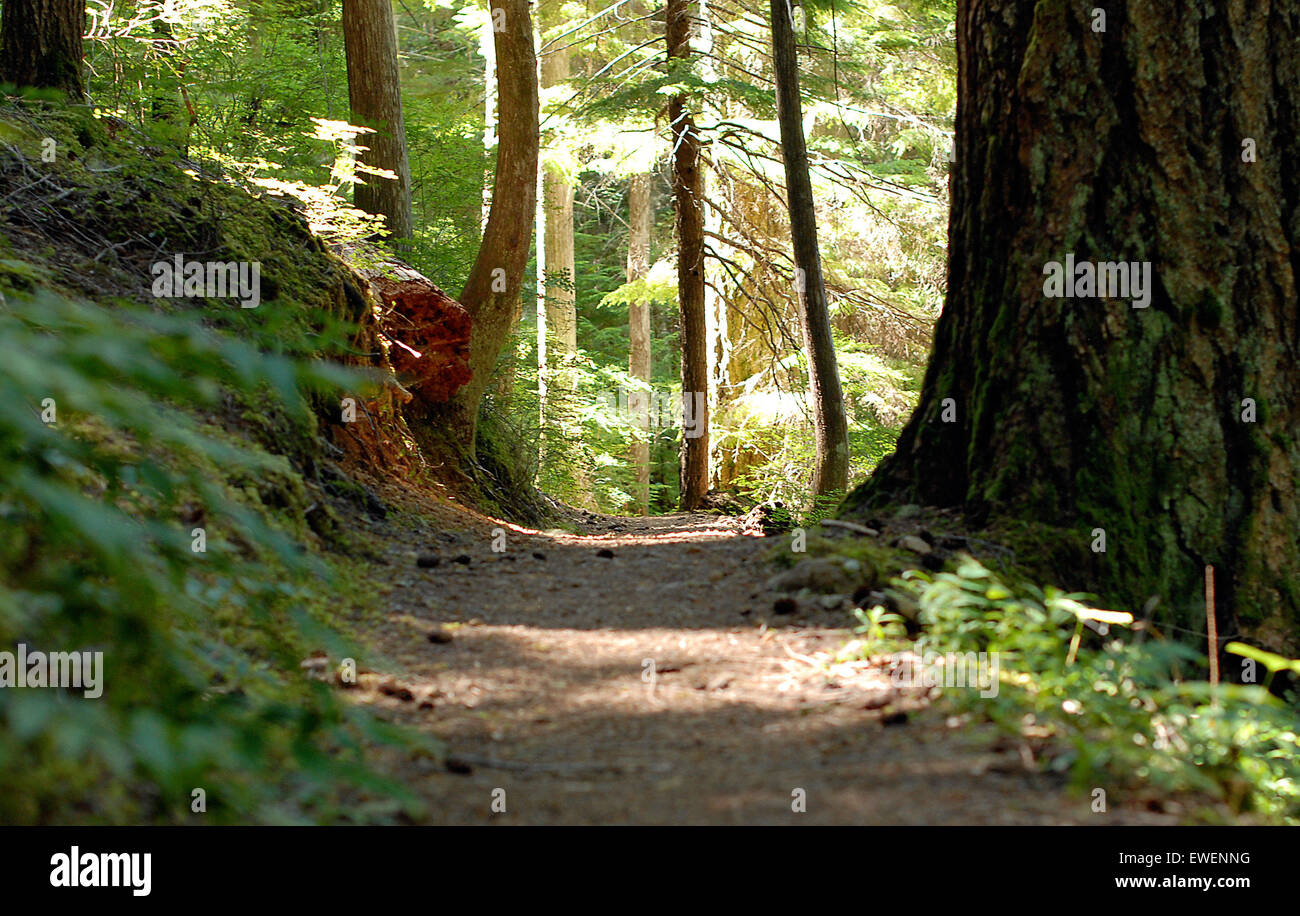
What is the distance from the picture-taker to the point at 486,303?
9656mm

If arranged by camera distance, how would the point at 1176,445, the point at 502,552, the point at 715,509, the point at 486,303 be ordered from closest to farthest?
1. the point at 1176,445
2. the point at 502,552
3. the point at 486,303
4. the point at 715,509

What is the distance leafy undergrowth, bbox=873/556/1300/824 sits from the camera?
95.3 inches

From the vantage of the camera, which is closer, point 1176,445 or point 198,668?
point 198,668

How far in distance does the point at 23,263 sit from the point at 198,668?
104 inches

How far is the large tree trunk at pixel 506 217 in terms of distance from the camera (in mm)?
9516

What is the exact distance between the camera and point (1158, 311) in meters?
4.52

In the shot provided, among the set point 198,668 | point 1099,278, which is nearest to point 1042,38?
point 1099,278

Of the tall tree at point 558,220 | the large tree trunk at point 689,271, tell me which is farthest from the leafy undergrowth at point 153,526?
the tall tree at point 558,220

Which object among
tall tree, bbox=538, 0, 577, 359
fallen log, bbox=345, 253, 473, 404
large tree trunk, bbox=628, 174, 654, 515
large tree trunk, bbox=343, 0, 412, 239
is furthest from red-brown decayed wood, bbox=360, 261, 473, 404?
large tree trunk, bbox=628, 174, 654, 515

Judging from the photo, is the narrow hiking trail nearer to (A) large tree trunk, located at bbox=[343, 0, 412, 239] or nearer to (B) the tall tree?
(A) large tree trunk, located at bbox=[343, 0, 412, 239]

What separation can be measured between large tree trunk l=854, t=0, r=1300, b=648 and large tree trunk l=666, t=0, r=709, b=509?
8.61 meters

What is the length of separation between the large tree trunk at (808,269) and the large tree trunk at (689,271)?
3.42 meters
